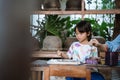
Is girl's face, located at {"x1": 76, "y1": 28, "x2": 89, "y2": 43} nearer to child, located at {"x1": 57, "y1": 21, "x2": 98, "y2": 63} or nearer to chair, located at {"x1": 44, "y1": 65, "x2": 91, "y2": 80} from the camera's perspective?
child, located at {"x1": 57, "y1": 21, "x2": 98, "y2": 63}

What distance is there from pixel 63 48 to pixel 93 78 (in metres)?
1.66

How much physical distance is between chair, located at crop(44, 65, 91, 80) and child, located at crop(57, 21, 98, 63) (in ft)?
2.12

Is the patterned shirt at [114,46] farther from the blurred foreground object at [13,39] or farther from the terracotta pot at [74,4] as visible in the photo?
the blurred foreground object at [13,39]

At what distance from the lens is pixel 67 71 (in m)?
1.96

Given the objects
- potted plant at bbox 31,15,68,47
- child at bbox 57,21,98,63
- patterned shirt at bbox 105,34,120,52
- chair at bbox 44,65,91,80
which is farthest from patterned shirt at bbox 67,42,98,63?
potted plant at bbox 31,15,68,47

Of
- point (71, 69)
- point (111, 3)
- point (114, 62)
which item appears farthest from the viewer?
point (111, 3)

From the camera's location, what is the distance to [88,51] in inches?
105

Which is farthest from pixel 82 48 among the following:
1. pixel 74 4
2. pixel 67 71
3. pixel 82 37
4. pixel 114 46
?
pixel 74 4

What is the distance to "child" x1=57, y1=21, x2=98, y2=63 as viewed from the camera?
8.72 ft

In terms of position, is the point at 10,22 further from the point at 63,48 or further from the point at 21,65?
the point at 63,48

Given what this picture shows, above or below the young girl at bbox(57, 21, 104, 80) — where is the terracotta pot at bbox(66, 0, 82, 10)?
above

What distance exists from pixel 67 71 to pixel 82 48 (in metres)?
0.75

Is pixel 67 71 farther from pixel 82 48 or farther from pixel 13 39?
pixel 13 39

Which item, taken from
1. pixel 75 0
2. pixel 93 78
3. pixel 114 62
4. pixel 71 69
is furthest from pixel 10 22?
pixel 75 0
